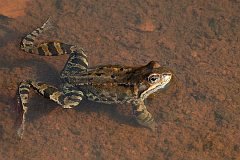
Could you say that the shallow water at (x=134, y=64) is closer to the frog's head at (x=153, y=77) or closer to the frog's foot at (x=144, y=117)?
the frog's foot at (x=144, y=117)

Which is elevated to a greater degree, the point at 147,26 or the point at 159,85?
the point at 147,26

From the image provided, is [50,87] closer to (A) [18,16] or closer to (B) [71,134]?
(B) [71,134]

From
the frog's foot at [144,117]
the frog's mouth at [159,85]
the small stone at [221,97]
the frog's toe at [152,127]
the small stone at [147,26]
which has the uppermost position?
the small stone at [147,26]

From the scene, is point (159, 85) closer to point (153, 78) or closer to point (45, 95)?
point (153, 78)

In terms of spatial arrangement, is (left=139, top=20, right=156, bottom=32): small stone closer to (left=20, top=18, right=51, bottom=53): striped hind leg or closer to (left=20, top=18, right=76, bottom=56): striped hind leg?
(left=20, top=18, right=76, bottom=56): striped hind leg

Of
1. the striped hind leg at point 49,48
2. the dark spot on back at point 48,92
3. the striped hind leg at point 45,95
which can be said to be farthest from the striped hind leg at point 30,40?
the dark spot on back at point 48,92

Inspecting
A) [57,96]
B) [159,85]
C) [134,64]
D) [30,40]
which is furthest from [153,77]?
[30,40]
